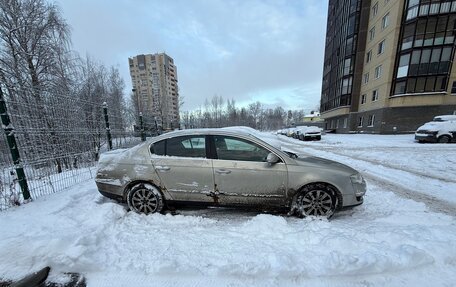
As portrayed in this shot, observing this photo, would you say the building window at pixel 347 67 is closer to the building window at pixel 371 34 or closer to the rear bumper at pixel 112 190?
the building window at pixel 371 34

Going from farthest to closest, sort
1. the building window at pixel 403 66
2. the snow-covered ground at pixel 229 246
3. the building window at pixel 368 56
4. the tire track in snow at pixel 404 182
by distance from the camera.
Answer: the building window at pixel 368 56, the building window at pixel 403 66, the tire track in snow at pixel 404 182, the snow-covered ground at pixel 229 246

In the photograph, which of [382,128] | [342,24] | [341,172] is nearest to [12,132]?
[341,172]

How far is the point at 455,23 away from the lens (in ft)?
64.7

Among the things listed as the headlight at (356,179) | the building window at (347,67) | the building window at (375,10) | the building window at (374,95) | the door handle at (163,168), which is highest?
the building window at (375,10)

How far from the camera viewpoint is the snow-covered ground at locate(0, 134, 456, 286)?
232cm

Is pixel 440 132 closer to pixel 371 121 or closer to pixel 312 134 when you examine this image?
pixel 312 134

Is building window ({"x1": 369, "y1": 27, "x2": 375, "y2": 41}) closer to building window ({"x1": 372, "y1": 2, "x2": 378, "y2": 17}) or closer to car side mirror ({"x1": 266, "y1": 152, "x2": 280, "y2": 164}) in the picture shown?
building window ({"x1": 372, "y1": 2, "x2": 378, "y2": 17})

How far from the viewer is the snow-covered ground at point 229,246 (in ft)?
7.60

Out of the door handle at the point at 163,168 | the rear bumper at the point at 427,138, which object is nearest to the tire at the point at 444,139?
the rear bumper at the point at 427,138

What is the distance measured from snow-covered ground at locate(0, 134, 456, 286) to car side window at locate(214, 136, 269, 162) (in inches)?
41.8

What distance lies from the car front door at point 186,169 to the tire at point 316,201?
63.4 inches

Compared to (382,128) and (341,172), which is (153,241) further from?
(382,128)

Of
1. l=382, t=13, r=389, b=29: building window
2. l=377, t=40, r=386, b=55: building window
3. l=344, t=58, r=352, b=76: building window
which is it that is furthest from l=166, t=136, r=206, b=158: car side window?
l=344, t=58, r=352, b=76: building window

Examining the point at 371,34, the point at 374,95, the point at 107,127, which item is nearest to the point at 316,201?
the point at 107,127
